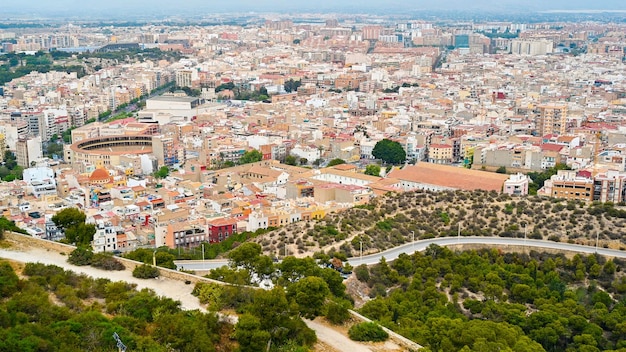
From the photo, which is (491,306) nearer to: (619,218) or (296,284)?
(296,284)

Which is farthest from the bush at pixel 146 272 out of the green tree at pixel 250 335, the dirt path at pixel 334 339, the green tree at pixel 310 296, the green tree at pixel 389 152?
the green tree at pixel 389 152

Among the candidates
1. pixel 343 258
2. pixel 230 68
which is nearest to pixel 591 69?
pixel 230 68

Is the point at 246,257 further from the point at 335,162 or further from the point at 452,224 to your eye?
the point at 335,162

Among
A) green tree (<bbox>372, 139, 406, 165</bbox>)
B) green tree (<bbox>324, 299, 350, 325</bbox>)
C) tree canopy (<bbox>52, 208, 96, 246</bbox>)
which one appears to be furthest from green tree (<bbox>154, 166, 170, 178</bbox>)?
green tree (<bbox>324, 299, 350, 325</bbox>)

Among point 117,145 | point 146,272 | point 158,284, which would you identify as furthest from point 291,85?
point 158,284

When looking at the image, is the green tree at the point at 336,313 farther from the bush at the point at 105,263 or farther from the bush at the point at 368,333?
the bush at the point at 105,263
